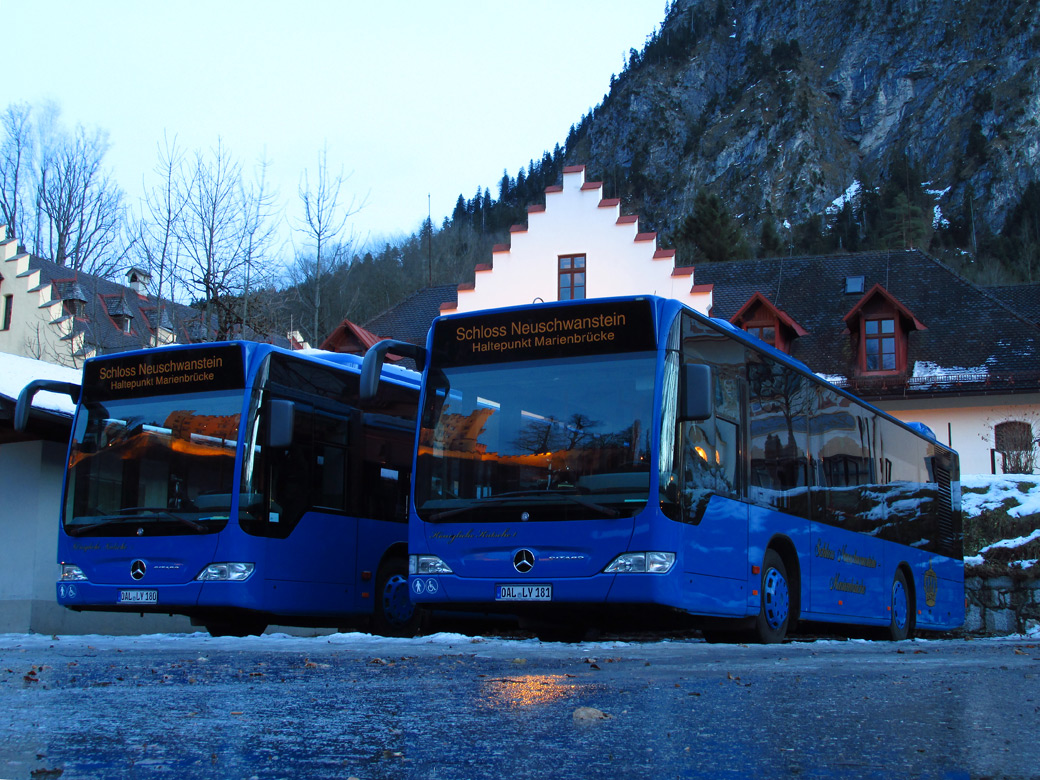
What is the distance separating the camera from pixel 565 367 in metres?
10.2

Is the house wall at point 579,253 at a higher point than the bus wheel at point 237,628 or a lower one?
higher

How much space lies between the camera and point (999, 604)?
19.4m

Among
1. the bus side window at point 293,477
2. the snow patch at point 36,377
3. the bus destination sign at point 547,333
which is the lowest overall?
the bus side window at point 293,477

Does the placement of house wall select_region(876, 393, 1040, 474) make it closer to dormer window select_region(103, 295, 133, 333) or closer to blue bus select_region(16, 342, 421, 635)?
blue bus select_region(16, 342, 421, 635)

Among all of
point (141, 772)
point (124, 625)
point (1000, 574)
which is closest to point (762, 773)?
point (141, 772)

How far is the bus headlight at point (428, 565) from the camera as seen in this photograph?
10.2 metres

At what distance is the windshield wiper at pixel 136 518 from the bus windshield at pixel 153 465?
0.01m

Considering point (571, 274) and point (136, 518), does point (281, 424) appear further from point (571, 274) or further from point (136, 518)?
point (571, 274)

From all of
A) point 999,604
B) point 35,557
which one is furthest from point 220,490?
point 999,604

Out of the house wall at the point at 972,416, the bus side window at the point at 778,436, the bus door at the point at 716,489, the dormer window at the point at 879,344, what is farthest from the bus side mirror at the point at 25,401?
the dormer window at the point at 879,344

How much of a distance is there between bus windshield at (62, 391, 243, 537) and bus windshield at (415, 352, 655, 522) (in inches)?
105

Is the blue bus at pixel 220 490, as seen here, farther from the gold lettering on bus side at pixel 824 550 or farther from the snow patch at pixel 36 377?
the gold lettering on bus side at pixel 824 550

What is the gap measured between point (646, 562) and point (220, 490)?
15.9ft

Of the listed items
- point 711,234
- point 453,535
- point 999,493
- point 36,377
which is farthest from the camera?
point 711,234
